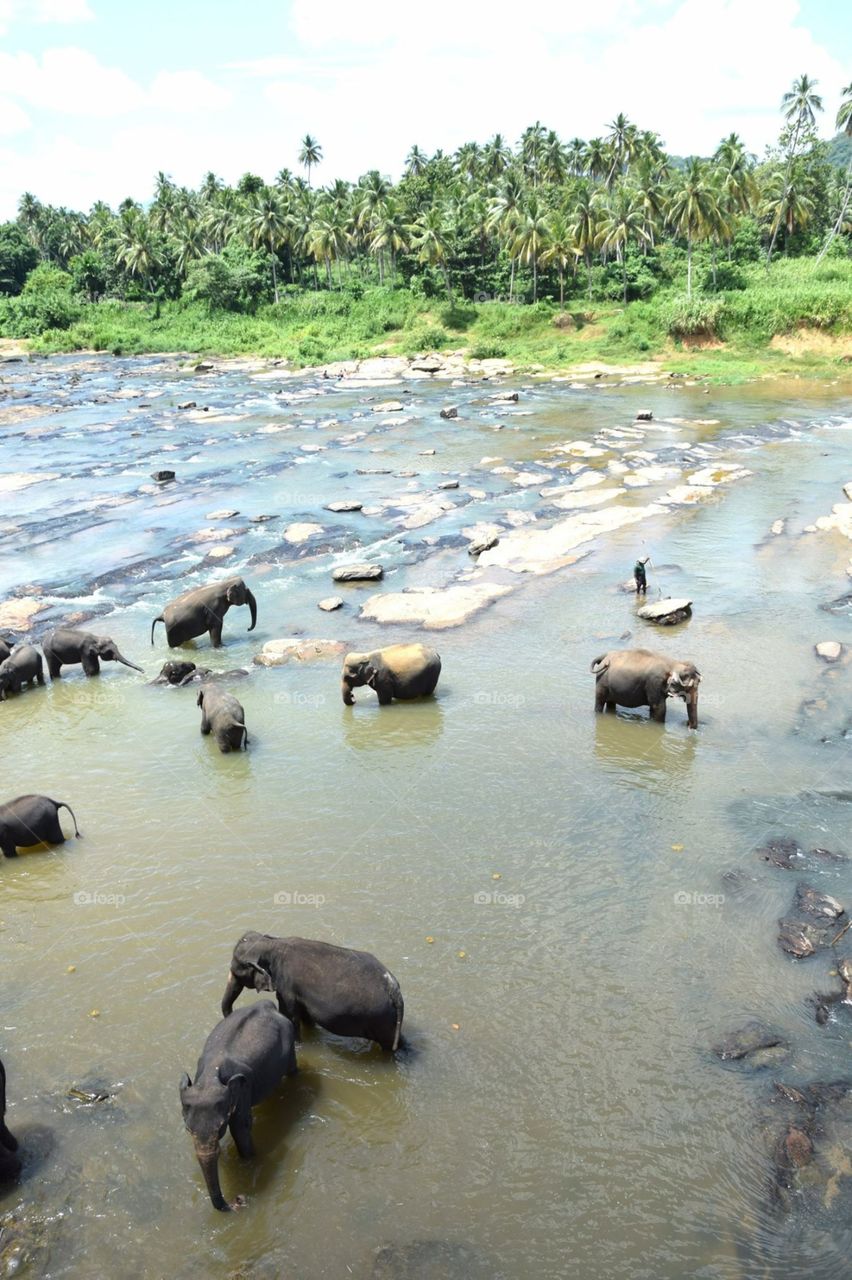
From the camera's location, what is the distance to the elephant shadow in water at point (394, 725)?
14.5 metres

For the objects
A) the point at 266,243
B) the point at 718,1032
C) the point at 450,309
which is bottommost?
the point at 718,1032

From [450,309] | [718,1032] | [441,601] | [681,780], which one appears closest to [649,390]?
[450,309]

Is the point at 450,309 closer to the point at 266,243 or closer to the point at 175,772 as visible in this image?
the point at 266,243

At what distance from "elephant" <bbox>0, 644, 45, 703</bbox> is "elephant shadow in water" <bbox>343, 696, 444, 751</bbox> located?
5789mm

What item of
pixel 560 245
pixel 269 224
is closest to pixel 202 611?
pixel 560 245

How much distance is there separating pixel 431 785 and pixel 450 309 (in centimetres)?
6597

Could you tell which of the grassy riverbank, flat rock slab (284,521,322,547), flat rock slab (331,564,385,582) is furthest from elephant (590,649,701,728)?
the grassy riverbank

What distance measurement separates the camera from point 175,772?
539 inches

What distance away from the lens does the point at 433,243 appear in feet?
238

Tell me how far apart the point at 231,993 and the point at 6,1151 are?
6.98ft

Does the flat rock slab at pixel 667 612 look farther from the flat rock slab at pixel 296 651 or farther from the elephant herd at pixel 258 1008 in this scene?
the flat rock slab at pixel 296 651

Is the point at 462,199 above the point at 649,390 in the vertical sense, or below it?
above

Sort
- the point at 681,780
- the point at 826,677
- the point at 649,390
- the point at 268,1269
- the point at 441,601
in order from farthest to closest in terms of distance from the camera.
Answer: the point at 649,390 → the point at 441,601 → the point at 826,677 → the point at 681,780 → the point at 268,1269

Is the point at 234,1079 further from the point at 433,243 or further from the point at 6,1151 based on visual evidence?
the point at 433,243
